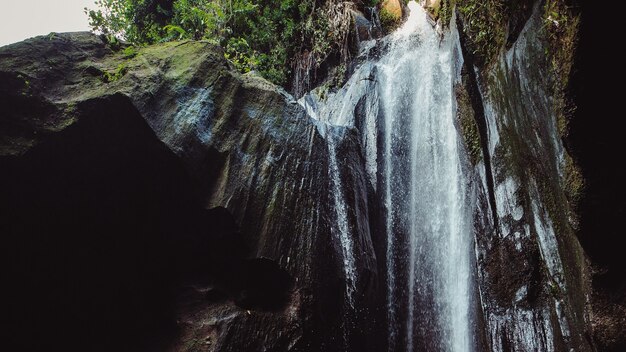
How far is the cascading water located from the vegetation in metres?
2.73

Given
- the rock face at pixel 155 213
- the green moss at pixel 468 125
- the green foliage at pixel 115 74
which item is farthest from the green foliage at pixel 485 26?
the green foliage at pixel 115 74

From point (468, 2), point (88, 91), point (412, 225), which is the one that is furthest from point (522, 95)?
point (88, 91)

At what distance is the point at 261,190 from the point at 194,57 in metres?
2.49

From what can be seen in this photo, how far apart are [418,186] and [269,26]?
8.01 meters

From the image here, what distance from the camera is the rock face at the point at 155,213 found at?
191 inches

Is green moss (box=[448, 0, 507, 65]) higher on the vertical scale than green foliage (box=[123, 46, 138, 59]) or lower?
higher

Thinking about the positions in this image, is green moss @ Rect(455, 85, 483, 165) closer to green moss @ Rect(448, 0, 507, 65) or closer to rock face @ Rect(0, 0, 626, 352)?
rock face @ Rect(0, 0, 626, 352)

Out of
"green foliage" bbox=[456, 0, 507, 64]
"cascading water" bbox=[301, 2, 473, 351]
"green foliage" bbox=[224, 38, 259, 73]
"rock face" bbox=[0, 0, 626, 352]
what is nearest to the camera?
"rock face" bbox=[0, 0, 626, 352]

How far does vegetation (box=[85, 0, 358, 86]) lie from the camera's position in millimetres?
11977

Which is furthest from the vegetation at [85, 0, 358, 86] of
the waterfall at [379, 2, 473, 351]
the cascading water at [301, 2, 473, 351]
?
the waterfall at [379, 2, 473, 351]

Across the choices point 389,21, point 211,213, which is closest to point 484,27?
point 211,213

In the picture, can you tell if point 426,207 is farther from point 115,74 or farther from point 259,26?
point 259,26

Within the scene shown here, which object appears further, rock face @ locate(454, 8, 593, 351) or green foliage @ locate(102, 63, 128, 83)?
green foliage @ locate(102, 63, 128, 83)

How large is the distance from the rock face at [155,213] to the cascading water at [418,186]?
99 cm
